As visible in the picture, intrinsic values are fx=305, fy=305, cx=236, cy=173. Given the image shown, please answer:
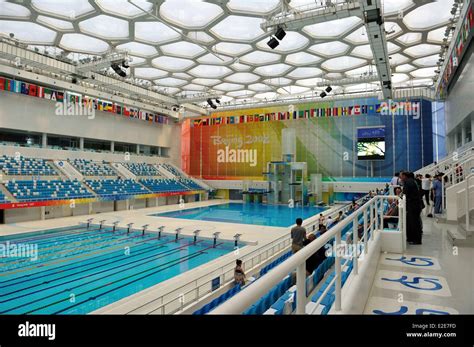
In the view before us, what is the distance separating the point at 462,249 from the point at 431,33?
13475 millimetres

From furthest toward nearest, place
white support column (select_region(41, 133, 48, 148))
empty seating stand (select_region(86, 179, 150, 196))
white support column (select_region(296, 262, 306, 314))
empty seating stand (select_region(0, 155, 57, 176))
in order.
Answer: white support column (select_region(41, 133, 48, 148)) < empty seating stand (select_region(86, 179, 150, 196)) < empty seating stand (select_region(0, 155, 57, 176)) < white support column (select_region(296, 262, 306, 314))

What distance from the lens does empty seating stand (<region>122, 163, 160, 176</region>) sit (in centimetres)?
2739

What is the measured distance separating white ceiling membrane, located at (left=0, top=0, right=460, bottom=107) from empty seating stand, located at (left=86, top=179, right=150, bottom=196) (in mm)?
8152

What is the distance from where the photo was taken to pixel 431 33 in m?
14.6

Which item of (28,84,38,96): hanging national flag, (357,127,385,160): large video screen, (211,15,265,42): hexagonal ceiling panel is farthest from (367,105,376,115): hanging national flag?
(28,84,38,96): hanging national flag

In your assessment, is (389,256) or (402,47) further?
(402,47)

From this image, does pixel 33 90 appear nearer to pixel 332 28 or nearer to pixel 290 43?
pixel 290 43

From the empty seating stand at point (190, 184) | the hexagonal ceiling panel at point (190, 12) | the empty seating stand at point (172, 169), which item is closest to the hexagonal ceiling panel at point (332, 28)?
the hexagonal ceiling panel at point (190, 12)

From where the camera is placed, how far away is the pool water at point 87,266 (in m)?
6.93

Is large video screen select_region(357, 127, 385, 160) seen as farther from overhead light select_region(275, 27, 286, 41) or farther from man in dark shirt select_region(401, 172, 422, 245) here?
man in dark shirt select_region(401, 172, 422, 245)
